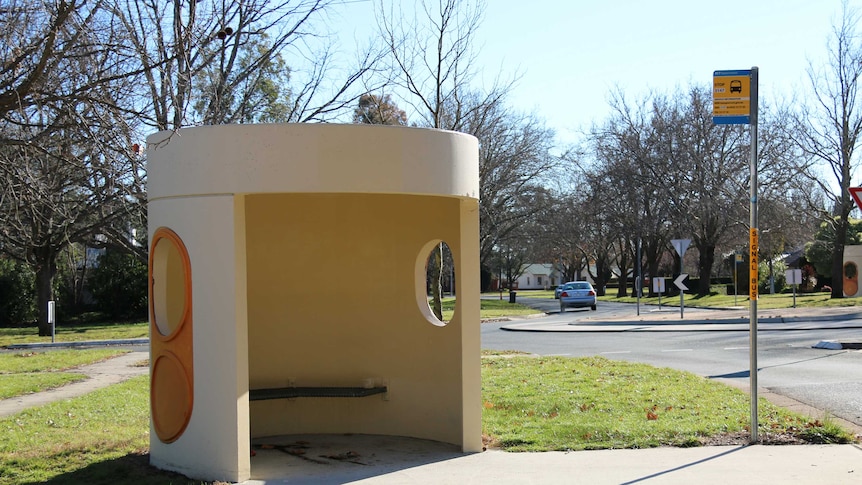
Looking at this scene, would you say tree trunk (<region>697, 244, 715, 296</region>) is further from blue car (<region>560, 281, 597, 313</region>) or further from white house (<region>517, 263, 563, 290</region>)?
white house (<region>517, 263, 563, 290</region>)

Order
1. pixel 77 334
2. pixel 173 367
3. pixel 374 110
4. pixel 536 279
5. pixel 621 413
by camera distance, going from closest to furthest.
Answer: pixel 173 367, pixel 621 413, pixel 374 110, pixel 77 334, pixel 536 279

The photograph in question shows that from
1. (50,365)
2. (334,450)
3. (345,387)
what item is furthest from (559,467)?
(50,365)

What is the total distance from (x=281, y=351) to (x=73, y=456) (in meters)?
2.43

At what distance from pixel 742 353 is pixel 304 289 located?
430 inches

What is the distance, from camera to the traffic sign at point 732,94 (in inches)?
327

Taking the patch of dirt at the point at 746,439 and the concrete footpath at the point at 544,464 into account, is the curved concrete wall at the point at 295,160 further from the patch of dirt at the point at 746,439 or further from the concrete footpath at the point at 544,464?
the patch of dirt at the point at 746,439

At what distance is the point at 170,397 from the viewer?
7395 millimetres

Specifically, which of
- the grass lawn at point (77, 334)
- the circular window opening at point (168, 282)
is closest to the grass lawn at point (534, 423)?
the circular window opening at point (168, 282)

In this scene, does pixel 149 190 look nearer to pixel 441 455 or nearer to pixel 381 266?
pixel 381 266

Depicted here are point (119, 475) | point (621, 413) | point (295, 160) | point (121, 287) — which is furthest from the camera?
point (121, 287)

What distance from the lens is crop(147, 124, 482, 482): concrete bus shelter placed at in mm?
6988

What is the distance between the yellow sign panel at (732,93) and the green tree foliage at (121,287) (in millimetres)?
30286

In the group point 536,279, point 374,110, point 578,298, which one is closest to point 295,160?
point 374,110

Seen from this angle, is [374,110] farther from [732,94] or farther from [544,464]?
[544,464]
